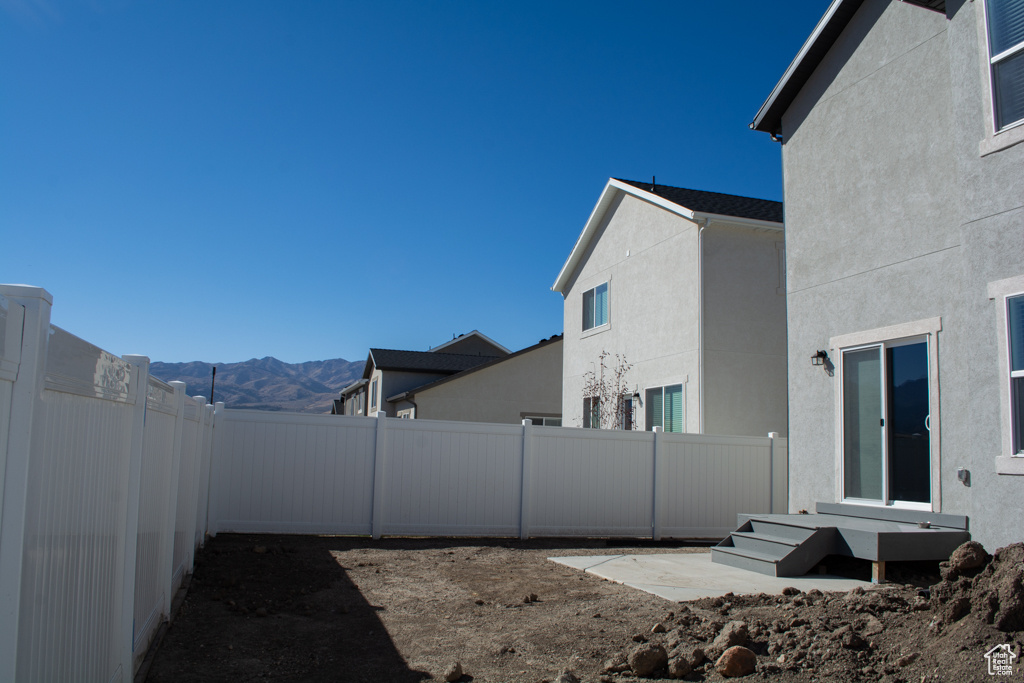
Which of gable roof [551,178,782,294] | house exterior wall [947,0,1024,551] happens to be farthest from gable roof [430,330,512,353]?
house exterior wall [947,0,1024,551]

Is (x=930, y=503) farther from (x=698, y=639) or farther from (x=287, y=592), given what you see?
(x=287, y=592)

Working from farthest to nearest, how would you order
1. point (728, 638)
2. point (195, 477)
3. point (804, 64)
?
point (804, 64) < point (195, 477) < point (728, 638)

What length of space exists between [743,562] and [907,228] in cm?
430

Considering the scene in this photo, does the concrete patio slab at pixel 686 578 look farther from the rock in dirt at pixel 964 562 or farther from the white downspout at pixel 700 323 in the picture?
the white downspout at pixel 700 323

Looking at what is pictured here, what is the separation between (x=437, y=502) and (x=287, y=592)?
4586mm

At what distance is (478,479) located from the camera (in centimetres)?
1197

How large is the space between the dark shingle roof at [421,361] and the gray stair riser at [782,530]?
2279 cm

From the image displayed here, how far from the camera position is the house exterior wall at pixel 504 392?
27.9m

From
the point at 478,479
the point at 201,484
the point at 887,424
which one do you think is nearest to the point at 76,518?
the point at 201,484

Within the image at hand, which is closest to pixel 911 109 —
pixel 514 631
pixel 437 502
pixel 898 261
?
pixel 898 261

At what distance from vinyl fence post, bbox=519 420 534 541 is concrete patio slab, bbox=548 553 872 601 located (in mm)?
2135

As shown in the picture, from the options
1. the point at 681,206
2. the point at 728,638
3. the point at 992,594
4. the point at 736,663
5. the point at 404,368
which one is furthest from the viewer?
the point at 404,368

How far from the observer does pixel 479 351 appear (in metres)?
39.4

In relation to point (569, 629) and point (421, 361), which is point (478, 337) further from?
point (569, 629)
